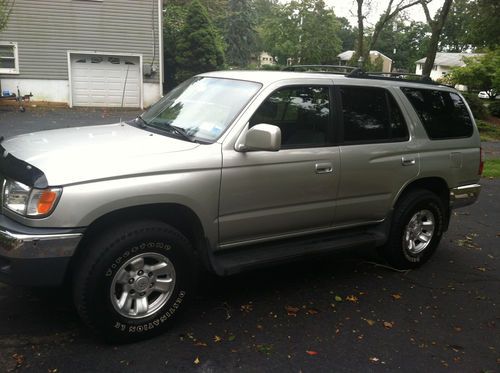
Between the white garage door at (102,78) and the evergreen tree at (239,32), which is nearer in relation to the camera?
the white garage door at (102,78)

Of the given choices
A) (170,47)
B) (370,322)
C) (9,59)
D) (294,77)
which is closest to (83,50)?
(9,59)

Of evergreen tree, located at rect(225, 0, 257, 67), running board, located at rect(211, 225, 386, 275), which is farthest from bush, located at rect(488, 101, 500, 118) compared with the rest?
running board, located at rect(211, 225, 386, 275)

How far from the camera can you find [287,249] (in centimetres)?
422

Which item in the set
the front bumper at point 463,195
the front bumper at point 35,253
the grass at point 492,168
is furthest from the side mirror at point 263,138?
the grass at point 492,168

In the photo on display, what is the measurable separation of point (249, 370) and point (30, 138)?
7.93ft

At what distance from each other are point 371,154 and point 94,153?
246 centimetres

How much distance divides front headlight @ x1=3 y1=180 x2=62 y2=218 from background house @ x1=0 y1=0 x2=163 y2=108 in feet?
64.4

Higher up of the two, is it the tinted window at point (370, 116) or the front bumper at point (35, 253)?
the tinted window at point (370, 116)

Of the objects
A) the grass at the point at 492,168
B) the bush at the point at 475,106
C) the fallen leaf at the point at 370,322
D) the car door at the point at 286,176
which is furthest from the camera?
the bush at the point at 475,106

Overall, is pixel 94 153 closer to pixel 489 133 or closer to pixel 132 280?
pixel 132 280

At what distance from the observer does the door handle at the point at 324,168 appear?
4.22m

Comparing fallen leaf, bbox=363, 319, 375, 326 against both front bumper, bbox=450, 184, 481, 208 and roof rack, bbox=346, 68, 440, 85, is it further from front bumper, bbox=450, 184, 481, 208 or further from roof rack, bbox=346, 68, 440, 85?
roof rack, bbox=346, 68, 440, 85

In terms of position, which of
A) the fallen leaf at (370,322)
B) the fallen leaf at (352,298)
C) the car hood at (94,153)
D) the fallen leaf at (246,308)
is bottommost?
the fallen leaf at (352,298)

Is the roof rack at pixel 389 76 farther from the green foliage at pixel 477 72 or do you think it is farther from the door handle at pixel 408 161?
the green foliage at pixel 477 72
